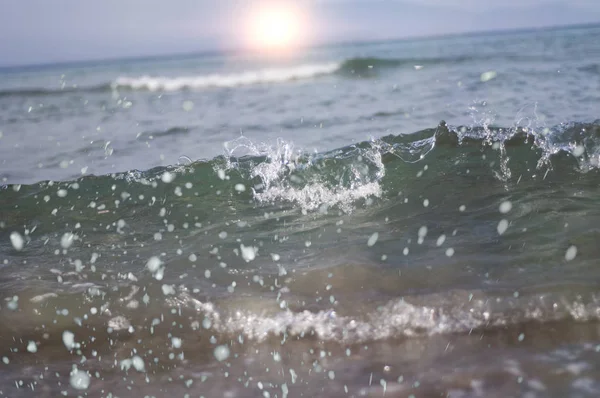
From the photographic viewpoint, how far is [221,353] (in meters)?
2.73

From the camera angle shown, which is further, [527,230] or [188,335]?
[527,230]

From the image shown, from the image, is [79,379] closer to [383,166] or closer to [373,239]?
[373,239]

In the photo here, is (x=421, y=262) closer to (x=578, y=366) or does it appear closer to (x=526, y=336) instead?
(x=526, y=336)

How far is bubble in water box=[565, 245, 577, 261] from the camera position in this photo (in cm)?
315

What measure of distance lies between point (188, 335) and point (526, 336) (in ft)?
5.13

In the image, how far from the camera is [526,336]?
2.55m

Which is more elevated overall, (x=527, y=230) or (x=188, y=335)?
(x=527, y=230)

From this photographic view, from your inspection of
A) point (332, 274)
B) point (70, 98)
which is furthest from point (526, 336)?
point (70, 98)

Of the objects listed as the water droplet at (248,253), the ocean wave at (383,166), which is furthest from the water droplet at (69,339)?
the ocean wave at (383,166)

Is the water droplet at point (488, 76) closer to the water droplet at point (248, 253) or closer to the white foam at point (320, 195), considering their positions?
the white foam at point (320, 195)

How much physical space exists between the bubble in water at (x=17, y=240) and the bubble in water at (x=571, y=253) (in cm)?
363

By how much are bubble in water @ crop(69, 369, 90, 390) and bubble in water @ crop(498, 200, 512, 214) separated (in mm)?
2803

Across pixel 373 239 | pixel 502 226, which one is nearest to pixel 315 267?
pixel 373 239

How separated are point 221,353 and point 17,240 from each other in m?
2.57
